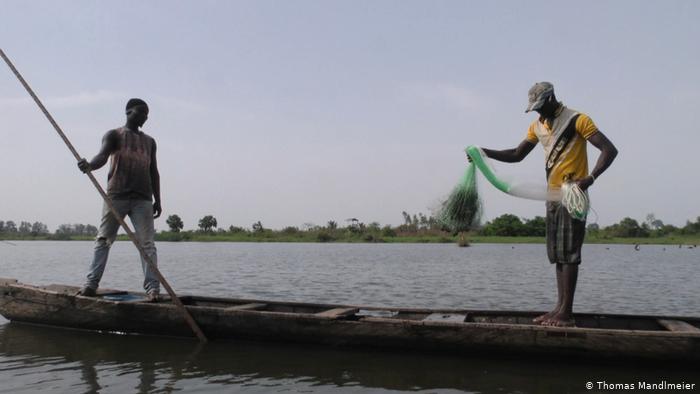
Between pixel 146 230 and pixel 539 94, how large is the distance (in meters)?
4.76

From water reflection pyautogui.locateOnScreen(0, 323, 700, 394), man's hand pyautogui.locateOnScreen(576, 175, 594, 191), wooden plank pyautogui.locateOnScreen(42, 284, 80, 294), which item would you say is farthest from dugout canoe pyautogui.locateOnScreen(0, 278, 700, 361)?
man's hand pyautogui.locateOnScreen(576, 175, 594, 191)

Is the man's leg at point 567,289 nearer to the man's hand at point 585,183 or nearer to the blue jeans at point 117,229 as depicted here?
the man's hand at point 585,183

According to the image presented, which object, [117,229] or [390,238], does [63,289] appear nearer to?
[117,229]

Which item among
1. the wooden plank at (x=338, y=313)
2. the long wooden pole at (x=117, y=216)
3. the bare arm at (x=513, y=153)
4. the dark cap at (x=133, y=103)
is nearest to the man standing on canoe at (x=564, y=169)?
the bare arm at (x=513, y=153)

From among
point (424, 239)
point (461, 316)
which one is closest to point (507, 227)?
point (424, 239)

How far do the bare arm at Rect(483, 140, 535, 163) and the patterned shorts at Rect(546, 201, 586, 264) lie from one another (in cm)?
68

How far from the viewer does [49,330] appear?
7031 mm

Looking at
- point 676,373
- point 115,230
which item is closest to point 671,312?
point 676,373

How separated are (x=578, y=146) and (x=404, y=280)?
38.9 feet

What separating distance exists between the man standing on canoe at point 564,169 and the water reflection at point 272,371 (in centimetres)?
66

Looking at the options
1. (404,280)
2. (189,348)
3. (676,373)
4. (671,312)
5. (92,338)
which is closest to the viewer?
(676,373)

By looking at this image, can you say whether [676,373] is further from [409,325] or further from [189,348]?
[189,348]

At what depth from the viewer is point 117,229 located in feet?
22.5

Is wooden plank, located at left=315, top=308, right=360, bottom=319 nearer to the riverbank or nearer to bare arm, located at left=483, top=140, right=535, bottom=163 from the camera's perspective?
bare arm, located at left=483, top=140, right=535, bottom=163
